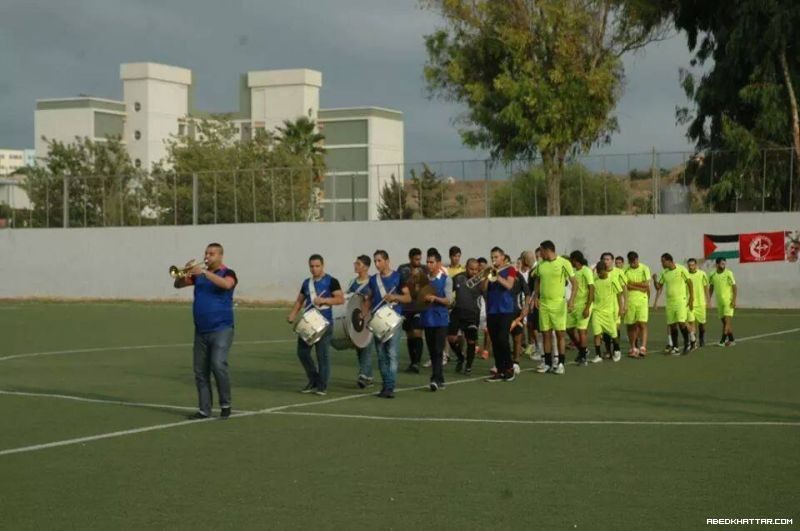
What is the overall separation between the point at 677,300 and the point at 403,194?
72.2 ft

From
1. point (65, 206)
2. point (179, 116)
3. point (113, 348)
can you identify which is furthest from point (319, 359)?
point (179, 116)

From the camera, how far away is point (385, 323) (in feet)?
56.7

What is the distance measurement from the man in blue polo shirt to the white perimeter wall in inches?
1081

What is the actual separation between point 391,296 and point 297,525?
28.0 feet

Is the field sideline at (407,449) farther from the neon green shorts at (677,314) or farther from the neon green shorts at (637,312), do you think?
the neon green shorts at (677,314)

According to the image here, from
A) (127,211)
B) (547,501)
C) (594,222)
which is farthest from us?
(127,211)

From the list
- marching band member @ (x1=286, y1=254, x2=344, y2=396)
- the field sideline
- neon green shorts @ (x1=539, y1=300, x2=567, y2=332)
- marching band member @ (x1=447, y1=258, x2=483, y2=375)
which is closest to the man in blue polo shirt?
the field sideline

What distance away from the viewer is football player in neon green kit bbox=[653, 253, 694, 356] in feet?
80.7

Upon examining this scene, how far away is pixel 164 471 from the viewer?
11305mm

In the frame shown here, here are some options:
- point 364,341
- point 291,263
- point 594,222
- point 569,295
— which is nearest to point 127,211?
point 291,263

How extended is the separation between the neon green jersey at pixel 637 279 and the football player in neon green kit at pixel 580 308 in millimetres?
2014

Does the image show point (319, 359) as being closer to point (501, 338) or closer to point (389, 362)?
point (389, 362)

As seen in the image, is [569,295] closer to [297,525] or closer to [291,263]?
[297,525]

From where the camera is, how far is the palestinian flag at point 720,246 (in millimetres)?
40094
